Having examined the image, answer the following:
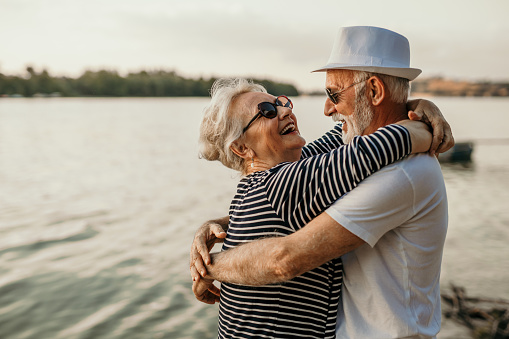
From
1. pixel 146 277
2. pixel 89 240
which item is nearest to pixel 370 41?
pixel 146 277

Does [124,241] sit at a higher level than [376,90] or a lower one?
lower

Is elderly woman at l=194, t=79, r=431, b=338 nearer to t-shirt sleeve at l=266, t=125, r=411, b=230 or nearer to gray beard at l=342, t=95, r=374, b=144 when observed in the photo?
t-shirt sleeve at l=266, t=125, r=411, b=230

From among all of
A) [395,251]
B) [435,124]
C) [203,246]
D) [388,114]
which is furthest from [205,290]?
[435,124]

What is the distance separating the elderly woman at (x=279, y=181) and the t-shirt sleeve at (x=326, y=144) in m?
0.28

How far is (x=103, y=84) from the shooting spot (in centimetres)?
9388

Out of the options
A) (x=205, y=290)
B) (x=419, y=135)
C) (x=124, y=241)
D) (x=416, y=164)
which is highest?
(x=419, y=135)

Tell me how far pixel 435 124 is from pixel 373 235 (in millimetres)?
559

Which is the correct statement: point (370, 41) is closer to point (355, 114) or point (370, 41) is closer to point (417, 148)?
point (355, 114)

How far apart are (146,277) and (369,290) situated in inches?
309

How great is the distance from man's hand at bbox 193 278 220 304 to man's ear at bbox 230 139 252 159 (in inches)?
25.2

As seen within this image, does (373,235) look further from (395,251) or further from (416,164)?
(416,164)

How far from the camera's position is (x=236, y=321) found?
1.88 meters

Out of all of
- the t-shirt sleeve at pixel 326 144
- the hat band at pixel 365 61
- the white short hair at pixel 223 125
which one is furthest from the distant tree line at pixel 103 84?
the hat band at pixel 365 61

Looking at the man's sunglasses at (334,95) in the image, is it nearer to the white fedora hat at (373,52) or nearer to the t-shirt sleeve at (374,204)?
the white fedora hat at (373,52)
